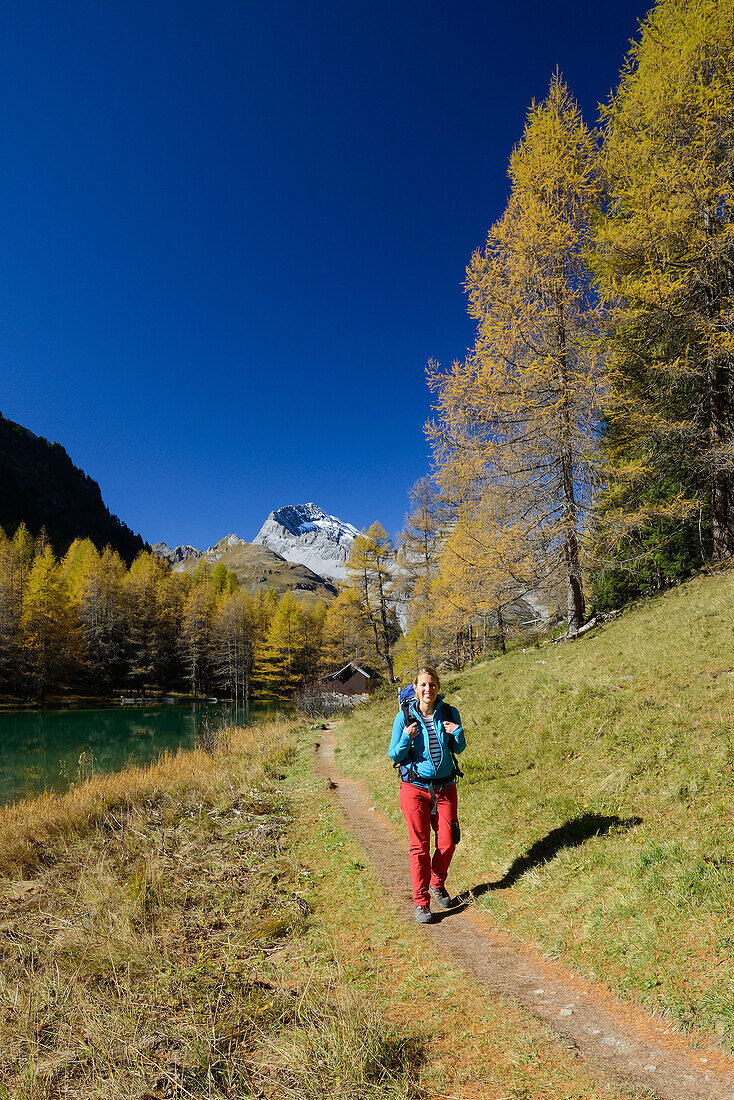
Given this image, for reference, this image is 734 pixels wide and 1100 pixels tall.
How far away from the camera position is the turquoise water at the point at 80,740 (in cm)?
→ 1694

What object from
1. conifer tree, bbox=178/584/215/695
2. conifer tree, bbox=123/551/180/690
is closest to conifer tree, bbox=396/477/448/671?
conifer tree, bbox=178/584/215/695

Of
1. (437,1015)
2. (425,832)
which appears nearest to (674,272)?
(425,832)

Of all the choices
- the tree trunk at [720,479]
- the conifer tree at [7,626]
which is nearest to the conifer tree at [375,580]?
the tree trunk at [720,479]

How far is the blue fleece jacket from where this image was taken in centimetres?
484

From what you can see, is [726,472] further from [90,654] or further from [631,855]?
[90,654]

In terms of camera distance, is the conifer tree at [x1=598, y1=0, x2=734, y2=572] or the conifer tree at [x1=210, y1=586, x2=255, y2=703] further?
the conifer tree at [x1=210, y1=586, x2=255, y2=703]

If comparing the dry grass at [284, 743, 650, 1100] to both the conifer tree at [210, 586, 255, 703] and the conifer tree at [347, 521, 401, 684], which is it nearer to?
the conifer tree at [347, 521, 401, 684]

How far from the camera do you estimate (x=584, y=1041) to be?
305 centimetres

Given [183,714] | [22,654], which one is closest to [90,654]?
[22,654]

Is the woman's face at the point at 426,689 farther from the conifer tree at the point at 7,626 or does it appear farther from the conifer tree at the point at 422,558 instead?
the conifer tree at the point at 7,626

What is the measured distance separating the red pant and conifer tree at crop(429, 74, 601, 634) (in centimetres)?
945

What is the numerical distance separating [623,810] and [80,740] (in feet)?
103

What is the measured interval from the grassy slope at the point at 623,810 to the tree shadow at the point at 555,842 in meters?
0.02

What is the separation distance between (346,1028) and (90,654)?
67516mm
